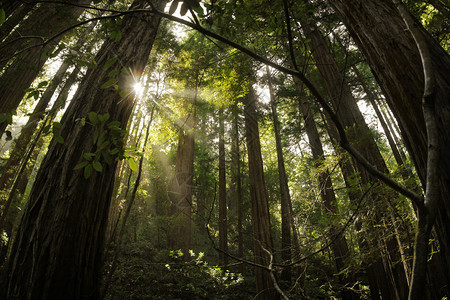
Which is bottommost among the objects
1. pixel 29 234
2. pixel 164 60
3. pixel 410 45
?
pixel 29 234

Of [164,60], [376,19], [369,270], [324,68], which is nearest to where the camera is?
[376,19]

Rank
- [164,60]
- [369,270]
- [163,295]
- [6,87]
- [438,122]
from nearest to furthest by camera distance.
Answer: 1. [438,122]
2. [6,87]
3. [369,270]
4. [163,295]
5. [164,60]

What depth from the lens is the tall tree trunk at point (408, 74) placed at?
836 millimetres

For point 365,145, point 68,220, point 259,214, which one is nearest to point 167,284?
point 259,214

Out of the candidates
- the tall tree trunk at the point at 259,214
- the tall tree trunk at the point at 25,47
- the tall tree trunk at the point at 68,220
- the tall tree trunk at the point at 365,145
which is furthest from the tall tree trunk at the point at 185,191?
the tall tree trunk at the point at 68,220

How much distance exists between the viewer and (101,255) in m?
1.43

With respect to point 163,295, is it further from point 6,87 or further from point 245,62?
point 245,62

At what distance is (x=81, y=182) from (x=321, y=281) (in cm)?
1094

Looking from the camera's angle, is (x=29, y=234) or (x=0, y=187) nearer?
(x=29, y=234)

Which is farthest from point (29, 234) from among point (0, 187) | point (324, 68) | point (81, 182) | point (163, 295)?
point (0, 187)

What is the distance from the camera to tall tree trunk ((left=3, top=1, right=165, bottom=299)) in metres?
1.14

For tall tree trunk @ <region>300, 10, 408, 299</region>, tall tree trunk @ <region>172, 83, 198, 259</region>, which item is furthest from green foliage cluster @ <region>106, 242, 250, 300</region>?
tall tree trunk @ <region>300, 10, 408, 299</region>

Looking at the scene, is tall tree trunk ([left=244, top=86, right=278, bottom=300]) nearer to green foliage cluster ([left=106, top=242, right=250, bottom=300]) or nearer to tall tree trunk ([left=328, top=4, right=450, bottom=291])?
green foliage cluster ([left=106, top=242, right=250, bottom=300])

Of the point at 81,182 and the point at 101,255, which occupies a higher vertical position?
the point at 81,182
